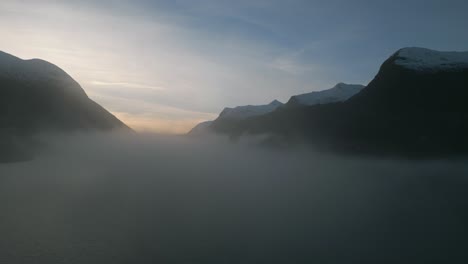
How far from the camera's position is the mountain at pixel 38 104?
403ft

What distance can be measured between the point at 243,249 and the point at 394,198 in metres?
52.5

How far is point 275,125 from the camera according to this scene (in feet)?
633

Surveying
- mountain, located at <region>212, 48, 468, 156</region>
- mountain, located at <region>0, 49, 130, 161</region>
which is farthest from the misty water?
mountain, located at <region>0, 49, 130, 161</region>

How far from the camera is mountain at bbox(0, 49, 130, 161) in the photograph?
123 meters

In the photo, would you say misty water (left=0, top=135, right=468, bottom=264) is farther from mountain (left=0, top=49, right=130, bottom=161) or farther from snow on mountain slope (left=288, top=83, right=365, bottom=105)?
snow on mountain slope (left=288, top=83, right=365, bottom=105)

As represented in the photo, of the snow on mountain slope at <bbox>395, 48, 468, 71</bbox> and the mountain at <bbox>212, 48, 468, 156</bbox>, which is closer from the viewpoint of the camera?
the mountain at <bbox>212, 48, 468, 156</bbox>

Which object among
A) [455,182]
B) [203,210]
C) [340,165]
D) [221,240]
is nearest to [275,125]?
[340,165]

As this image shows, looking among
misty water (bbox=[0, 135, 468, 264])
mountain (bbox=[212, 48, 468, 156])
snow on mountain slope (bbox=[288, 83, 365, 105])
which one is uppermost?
snow on mountain slope (bbox=[288, 83, 365, 105])

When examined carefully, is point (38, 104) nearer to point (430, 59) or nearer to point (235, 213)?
point (235, 213)

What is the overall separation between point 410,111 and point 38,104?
151 meters

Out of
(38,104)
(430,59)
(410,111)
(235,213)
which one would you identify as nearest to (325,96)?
(430,59)

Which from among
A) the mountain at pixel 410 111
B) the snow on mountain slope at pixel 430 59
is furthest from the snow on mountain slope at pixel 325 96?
the snow on mountain slope at pixel 430 59

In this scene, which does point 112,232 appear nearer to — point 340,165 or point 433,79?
point 340,165

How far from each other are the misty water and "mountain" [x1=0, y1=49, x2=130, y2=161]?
1563cm
